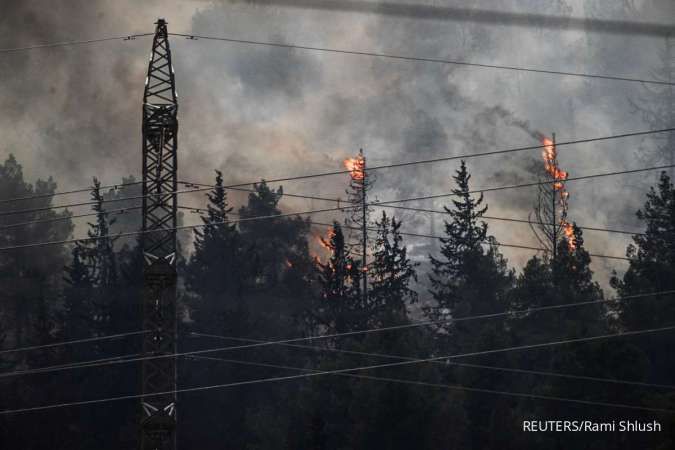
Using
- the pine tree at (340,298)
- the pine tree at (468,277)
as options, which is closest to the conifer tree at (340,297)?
the pine tree at (340,298)

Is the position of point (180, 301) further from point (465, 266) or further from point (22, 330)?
point (465, 266)

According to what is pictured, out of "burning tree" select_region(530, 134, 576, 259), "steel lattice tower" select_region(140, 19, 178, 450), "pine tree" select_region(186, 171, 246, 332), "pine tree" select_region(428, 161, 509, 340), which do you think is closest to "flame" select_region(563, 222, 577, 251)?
"burning tree" select_region(530, 134, 576, 259)

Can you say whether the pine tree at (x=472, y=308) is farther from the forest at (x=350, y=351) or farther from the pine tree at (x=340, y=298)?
the pine tree at (x=340, y=298)

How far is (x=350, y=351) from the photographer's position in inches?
2876

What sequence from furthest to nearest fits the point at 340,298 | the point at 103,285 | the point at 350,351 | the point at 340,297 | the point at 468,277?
the point at 468,277 < the point at 103,285 < the point at 340,298 < the point at 340,297 < the point at 350,351

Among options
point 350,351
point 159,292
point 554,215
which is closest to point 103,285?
point 350,351

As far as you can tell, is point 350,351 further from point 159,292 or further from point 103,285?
point 159,292

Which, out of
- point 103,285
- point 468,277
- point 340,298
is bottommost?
point 340,298

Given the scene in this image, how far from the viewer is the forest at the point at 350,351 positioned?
6575 cm

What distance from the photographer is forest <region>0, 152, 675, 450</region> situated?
65.8 metres

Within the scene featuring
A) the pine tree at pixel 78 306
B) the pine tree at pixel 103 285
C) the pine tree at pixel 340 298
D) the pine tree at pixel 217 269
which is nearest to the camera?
the pine tree at pixel 103 285

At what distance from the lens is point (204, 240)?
319 feet

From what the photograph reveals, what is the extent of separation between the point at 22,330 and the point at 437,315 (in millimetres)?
37226

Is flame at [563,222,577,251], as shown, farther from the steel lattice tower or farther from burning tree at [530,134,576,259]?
the steel lattice tower
